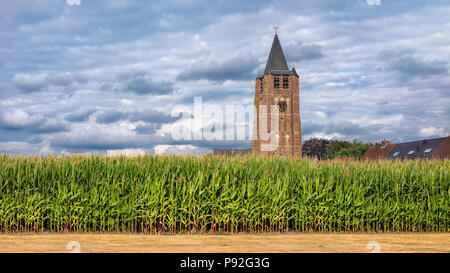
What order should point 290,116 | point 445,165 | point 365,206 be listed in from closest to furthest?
point 365,206, point 445,165, point 290,116

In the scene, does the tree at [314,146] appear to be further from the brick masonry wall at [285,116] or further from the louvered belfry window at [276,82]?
the louvered belfry window at [276,82]

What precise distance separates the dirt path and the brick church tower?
103778 mm

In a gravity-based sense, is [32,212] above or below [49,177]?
below

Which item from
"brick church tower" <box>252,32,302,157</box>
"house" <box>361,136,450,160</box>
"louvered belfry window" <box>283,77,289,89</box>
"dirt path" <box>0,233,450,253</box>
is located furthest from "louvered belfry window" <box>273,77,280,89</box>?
"dirt path" <box>0,233,450,253</box>

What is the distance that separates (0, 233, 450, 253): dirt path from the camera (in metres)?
11.5

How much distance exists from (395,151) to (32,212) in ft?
241

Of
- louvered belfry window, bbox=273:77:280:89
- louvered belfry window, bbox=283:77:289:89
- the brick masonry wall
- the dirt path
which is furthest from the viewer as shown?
louvered belfry window, bbox=283:77:289:89

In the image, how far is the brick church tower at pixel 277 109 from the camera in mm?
119562

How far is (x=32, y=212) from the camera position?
1529cm

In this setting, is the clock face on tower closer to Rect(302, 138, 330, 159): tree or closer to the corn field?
Rect(302, 138, 330, 159): tree

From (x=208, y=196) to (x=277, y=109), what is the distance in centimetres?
10864
